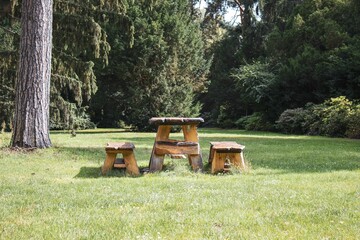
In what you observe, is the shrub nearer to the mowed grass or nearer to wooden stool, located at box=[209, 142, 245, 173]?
the mowed grass

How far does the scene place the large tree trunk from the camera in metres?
9.65

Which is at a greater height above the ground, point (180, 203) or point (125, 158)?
point (125, 158)

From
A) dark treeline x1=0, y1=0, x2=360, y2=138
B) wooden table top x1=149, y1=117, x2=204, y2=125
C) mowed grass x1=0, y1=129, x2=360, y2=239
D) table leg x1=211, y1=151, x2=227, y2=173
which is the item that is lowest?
mowed grass x1=0, y1=129, x2=360, y2=239

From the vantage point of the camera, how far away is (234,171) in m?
7.21

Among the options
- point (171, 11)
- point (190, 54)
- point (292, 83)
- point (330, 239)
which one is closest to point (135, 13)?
point (171, 11)

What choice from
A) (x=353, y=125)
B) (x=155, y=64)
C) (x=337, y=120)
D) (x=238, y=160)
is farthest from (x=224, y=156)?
(x=155, y=64)

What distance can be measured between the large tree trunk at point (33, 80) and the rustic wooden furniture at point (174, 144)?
12.5 ft

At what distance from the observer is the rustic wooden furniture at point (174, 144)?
714cm

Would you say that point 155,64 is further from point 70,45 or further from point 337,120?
point 70,45

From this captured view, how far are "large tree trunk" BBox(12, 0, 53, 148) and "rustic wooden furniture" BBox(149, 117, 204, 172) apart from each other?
3.80 m

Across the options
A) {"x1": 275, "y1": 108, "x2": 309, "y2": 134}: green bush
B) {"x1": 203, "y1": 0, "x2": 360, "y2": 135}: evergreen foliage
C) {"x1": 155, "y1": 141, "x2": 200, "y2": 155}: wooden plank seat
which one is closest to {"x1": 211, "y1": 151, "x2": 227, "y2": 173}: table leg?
{"x1": 155, "y1": 141, "x2": 200, "y2": 155}: wooden plank seat

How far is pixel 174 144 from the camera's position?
7207 millimetres

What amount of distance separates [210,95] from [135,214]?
98.8 feet

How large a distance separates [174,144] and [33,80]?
4418mm
